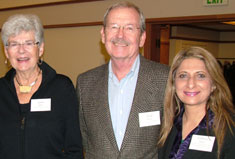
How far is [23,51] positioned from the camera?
193 centimetres

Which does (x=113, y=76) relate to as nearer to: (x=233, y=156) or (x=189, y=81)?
(x=189, y=81)

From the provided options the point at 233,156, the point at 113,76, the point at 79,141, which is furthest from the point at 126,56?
the point at 233,156

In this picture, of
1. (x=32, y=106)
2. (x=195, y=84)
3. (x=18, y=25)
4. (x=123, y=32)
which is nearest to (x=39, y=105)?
(x=32, y=106)

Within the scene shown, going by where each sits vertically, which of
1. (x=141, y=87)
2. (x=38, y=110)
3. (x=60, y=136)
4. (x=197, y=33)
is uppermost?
(x=197, y=33)

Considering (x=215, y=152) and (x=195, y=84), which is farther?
(x=195, y=84)

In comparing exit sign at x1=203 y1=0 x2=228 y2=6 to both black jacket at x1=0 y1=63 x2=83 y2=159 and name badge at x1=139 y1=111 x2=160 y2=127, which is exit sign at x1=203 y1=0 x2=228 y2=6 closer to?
name badge at x1=139 y1=111 x2=160 y2=127

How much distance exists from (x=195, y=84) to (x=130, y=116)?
519 mm

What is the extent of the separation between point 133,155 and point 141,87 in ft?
1.65

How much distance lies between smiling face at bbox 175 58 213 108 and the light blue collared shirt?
38cm

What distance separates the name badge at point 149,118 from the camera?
6.51ft

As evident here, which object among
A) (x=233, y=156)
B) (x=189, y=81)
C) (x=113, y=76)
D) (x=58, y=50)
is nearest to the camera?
(x=233, y=156)

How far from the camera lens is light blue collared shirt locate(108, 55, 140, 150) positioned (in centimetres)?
202

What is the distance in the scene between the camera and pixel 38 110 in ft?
6.27

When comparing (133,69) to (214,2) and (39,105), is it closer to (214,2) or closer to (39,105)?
(39,105)
